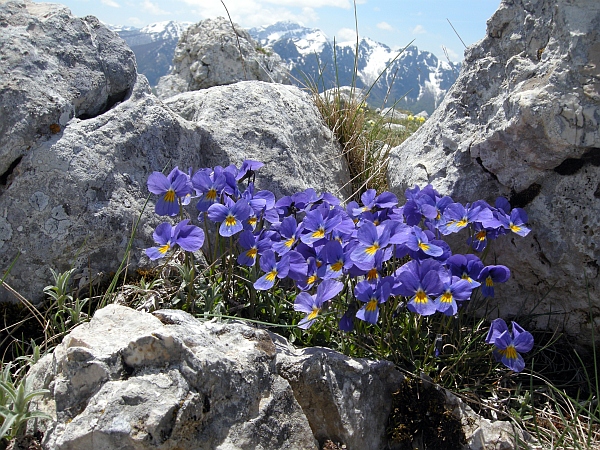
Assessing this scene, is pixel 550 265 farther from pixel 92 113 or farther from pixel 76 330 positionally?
pixel 92 113

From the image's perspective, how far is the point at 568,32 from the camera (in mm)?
3271

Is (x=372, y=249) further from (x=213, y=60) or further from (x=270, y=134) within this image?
(x=213, y=60)

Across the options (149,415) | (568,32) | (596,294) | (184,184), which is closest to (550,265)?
(596,294)

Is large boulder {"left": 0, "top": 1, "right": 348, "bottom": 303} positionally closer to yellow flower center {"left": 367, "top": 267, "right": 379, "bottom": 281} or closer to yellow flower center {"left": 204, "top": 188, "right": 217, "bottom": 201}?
yellow flower center {"left": 204, "top": 188, "right": 217, "bottom": 201}

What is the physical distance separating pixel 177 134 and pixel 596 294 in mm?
3182

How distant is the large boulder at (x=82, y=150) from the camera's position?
3357mm

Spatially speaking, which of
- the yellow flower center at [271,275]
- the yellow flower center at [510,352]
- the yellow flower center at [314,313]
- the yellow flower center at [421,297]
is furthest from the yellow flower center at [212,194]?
the yellow flower center at [510,352]

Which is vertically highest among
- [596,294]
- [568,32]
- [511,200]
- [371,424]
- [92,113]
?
[568,32]

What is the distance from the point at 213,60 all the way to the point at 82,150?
6.23 m

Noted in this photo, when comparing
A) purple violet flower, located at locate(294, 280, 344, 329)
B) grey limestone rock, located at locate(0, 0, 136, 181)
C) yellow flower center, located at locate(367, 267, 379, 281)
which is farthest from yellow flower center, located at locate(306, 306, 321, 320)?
grey limestone rock, located at locate(0, 0, 136, 181)

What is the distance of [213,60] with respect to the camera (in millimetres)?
9258

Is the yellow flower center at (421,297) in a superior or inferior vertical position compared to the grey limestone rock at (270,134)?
inferior

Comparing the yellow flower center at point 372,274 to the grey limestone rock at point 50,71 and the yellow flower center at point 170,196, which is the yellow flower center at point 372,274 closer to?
the yellow flower center at point 170,196

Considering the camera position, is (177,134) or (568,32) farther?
(177,134)
